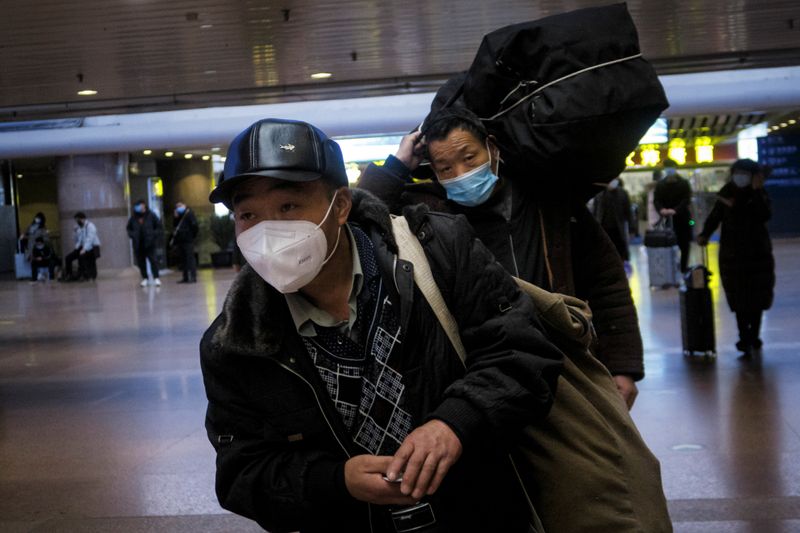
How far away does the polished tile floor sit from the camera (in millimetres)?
5742

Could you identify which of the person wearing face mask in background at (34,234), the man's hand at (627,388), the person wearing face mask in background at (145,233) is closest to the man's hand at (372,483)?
the man's hand at (627,388)

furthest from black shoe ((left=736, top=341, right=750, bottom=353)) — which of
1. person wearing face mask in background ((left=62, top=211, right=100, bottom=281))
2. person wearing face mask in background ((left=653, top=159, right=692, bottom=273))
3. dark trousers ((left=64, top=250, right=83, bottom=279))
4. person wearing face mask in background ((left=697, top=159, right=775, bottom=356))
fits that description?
dark trousers ((left=64, top=250, right=83, bottom=279))

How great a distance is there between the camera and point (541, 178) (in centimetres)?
331

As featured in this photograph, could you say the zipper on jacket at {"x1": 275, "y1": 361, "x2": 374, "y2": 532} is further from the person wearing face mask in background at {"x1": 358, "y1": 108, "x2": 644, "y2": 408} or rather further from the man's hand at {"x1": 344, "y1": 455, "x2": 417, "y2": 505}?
the person wearing face mask in background at {"x1": 358, "y1": 108, "x2": 644, "y2": 408}

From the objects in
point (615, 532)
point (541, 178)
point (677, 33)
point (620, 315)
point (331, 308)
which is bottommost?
point (615, 532)

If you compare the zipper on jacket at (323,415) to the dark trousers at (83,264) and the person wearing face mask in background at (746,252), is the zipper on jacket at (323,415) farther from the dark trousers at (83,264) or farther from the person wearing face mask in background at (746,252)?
the dark trousers at (83,264)

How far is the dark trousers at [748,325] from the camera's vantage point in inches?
413

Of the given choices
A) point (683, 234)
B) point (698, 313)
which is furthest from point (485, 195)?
point (683, 234)

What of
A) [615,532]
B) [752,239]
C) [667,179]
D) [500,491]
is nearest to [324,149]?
[500,491]

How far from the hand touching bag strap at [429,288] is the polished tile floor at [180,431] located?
3.36 metres

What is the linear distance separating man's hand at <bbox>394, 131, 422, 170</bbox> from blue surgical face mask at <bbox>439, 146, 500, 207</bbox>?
0.39ft

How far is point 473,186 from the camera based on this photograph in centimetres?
332

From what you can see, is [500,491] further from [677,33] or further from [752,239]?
[677,33]

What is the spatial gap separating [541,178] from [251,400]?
144 centimetres
